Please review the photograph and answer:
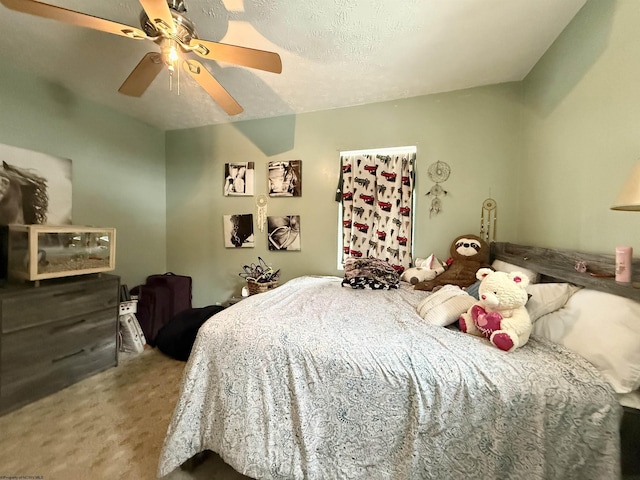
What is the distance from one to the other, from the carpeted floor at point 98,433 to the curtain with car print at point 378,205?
1942 millimetres

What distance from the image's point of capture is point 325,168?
279 centimetres

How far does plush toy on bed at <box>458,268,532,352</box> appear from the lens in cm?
104

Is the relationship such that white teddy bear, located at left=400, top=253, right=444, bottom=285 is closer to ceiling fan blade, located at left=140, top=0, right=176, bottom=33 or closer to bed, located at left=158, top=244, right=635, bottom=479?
bed, located at left=158, top=244, right=635, bottom=479

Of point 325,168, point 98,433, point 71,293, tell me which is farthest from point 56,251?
point 325,168

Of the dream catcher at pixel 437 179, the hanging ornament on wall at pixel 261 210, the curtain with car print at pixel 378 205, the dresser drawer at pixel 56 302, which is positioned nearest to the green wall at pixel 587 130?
the dream catcher at pixel 437 179

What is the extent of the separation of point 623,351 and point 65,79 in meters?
3.91

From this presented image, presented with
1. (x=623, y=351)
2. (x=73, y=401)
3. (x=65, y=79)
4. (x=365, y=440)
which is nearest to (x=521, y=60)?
(x=623, y=351)

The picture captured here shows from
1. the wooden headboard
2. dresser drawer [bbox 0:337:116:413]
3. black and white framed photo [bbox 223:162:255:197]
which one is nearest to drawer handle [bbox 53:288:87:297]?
dresser drawer [bbox 0:337:116:413]

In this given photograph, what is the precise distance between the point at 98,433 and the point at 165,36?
2.18 meters

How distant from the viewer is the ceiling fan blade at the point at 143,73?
142cm

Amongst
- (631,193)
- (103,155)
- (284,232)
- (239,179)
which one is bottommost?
(284,232)

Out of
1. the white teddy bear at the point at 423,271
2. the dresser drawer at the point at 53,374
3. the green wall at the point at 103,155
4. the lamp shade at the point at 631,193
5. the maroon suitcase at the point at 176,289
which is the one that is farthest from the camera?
the maroon suitcase at the point at 176,289

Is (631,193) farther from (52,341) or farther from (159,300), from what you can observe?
(159,300)

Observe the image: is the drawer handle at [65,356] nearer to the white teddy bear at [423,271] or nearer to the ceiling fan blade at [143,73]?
the ceiling fan blade at [143,73]
